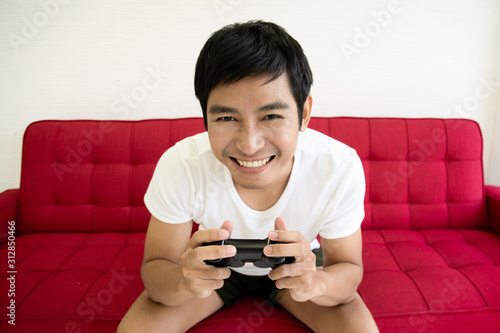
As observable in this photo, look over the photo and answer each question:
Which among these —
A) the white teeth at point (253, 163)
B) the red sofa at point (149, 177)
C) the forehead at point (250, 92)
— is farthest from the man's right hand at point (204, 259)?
the red sofa at point (149, 177)

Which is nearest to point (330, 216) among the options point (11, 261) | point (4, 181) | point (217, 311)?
point (217, 311)

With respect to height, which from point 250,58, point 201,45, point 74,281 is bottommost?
point 74,281

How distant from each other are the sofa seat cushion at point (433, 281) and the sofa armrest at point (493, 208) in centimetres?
7

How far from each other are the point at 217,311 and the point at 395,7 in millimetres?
1682

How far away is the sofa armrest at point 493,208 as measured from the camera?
137 cm

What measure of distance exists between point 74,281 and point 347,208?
96cm

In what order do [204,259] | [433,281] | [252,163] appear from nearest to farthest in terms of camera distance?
1. [204,259]
2. [252,163]
3. [433,281]

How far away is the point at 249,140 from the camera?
68 centimetres

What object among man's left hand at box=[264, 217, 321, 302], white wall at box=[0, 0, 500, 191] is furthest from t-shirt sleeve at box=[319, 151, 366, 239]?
white wall at box=[0, 0, 500, 191]

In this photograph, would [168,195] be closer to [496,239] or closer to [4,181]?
[496,239]

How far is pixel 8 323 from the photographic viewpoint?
2.92ft

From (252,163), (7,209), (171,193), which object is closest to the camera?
(252,163)

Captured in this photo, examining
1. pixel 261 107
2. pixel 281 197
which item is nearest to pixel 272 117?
pixel 261 107

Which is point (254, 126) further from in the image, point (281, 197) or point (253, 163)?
point (281, 197)
